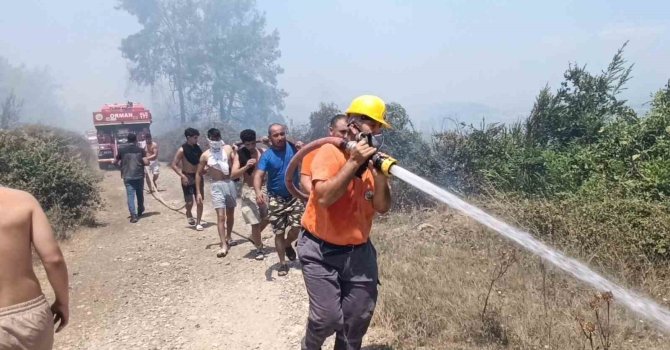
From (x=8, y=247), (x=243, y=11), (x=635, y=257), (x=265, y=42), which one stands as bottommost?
(x=635, y=257)

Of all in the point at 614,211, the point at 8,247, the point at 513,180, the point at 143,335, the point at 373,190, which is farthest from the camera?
the point at 513,180

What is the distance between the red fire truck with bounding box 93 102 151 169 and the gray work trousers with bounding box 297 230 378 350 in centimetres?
2021

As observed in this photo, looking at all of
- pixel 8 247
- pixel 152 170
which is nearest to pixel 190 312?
pixel 8 247

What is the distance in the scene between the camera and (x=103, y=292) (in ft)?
19.3

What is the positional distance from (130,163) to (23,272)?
7505mm

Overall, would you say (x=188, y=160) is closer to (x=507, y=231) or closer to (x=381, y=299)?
(x=381, y=299)

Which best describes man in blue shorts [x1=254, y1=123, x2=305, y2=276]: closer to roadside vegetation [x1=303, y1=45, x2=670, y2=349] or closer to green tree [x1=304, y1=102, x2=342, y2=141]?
roadside vegetation [x1=303, y1=45, x2=670, y2=349]

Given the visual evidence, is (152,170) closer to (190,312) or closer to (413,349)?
(190,312)

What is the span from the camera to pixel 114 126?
21.5 metres

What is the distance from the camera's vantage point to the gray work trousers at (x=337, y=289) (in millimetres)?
2902

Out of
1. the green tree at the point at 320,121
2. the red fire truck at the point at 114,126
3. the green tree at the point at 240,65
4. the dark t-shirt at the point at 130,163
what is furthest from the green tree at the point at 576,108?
the green tree at the point at 240,65

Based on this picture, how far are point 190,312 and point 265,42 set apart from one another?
202 ft

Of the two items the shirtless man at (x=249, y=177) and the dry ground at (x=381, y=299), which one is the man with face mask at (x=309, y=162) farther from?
Result: the shirtless man at (x=249, y=177)

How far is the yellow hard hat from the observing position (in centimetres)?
291
